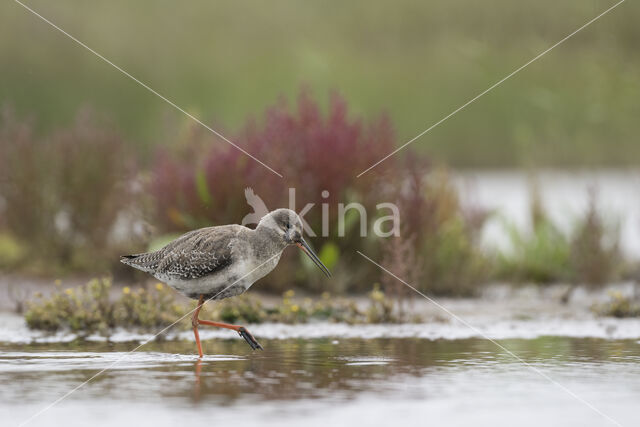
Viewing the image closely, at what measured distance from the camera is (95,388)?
23.8 feet

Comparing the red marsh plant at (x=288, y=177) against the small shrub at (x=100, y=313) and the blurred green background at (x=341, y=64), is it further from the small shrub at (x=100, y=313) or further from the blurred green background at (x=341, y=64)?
the blurred green background at (x=341, y=64)

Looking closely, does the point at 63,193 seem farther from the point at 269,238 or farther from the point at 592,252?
the point at 592,252

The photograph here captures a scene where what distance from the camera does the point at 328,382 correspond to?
24.6 feet

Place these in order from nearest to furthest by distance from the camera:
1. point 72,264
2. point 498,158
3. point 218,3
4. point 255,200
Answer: point 255,200 → point 72,264 → point 498,158 → point 218,3

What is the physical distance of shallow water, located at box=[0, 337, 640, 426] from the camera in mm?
6520

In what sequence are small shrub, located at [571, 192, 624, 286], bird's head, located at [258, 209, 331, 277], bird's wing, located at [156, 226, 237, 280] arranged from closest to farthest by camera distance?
bird's wing, located at [156, 226, 237, 280] → bird's head, located at [258, 209, 331, 277] → small shrub, located at [571, 192, 624, 286]

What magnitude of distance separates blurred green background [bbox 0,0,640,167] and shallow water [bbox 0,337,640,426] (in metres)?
11.9

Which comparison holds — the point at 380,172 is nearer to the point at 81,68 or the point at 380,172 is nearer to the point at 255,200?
the point at 255,200

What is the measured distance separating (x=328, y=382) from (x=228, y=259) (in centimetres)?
187

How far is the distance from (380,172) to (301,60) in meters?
11.9

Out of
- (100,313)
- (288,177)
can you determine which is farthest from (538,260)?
(100,313)

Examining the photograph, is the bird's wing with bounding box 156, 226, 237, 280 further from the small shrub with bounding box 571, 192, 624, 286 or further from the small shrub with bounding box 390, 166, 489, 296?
the small shrub with bounding box 571, 192, 624, 286

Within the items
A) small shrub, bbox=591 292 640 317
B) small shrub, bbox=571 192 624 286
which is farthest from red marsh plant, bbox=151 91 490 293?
small shrub, bbox=591 292 640 317

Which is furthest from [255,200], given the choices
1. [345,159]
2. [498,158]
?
[498,158]
